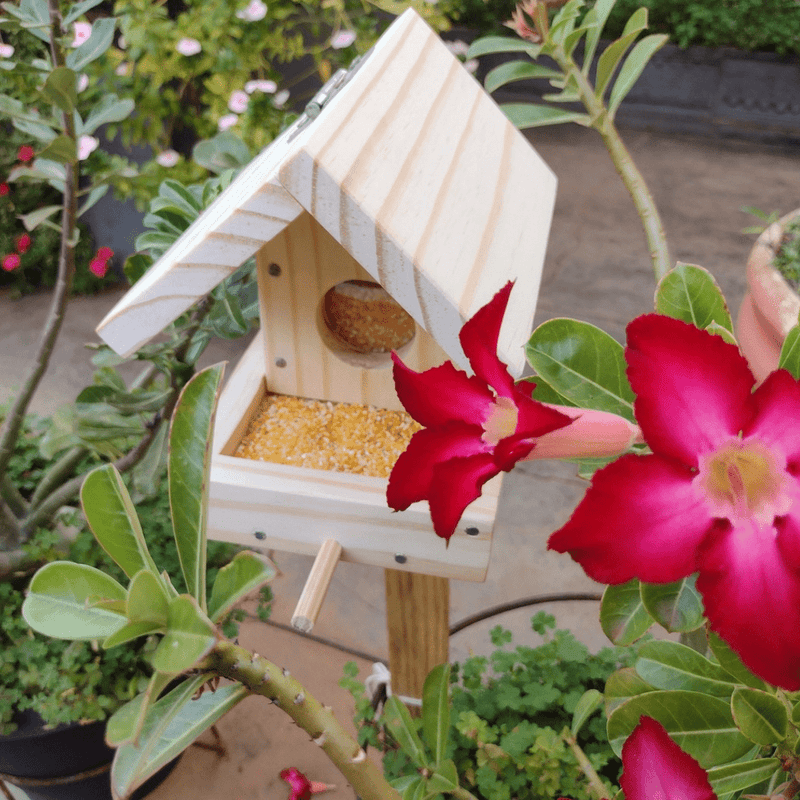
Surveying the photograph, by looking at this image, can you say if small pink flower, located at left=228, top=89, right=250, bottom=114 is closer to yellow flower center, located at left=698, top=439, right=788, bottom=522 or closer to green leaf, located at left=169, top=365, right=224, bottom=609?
green leaf, located at left=169, top=365, right=224, bottom=609

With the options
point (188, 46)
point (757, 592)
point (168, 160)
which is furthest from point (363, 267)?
point (188, 46)

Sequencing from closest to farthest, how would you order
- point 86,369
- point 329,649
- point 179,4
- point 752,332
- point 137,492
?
1. point 137,492
2. point 329,649
3. point 752,332
4. point 86,369
5. point 179,4

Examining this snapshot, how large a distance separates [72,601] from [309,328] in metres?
0.52

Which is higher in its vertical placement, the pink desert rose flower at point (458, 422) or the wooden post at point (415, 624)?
the pink desert rose flower at point (458, 422)

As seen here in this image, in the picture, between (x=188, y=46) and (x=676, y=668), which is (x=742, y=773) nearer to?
(x=676, y=668)

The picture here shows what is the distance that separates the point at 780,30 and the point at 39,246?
149 inches

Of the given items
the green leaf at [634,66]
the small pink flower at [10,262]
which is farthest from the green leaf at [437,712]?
the small pink flower at [10,262]

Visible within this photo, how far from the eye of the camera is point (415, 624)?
3.34 feet

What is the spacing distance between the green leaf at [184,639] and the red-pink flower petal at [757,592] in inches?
9.5

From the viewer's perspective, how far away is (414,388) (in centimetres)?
38

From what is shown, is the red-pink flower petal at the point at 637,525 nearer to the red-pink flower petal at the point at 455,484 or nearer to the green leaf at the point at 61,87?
the red-pink flower petal at the point at 455,484

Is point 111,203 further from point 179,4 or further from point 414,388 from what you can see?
point 414,388

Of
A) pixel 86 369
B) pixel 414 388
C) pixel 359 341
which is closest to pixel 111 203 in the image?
pixel 86 369

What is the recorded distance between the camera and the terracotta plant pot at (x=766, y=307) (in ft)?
5.16
